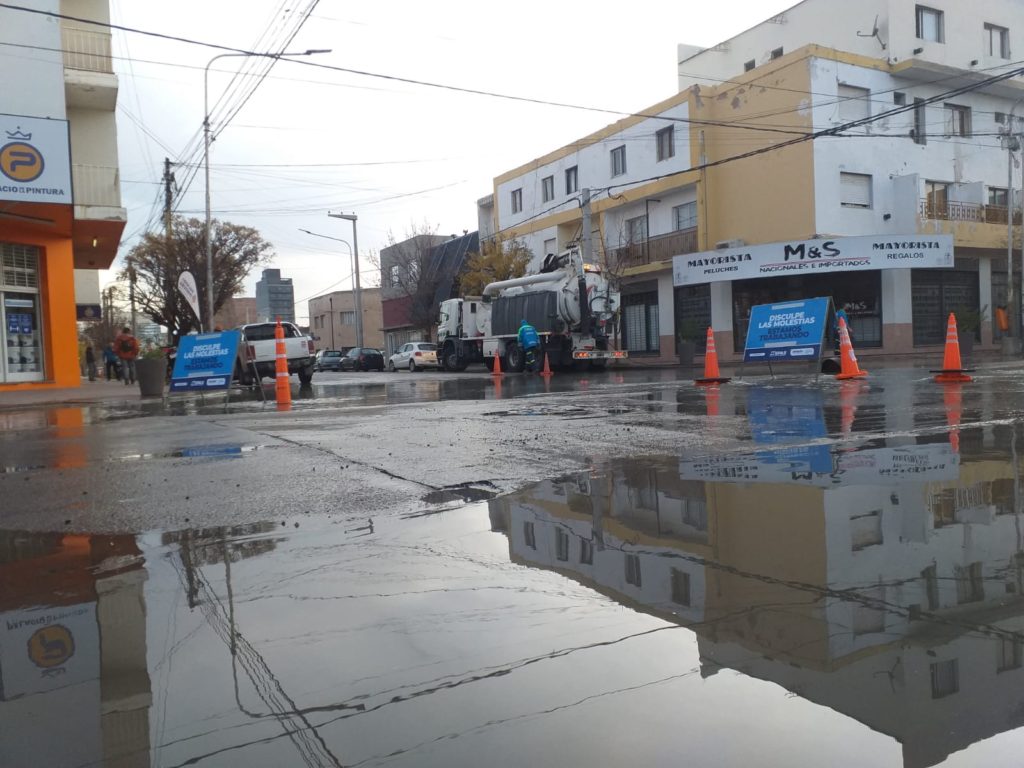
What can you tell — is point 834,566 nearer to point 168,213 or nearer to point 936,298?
point 936,298

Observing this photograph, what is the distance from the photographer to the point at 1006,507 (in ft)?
15.9

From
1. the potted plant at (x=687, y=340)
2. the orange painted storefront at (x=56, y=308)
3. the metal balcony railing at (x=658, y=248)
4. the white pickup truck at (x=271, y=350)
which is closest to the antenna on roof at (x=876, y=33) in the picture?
the metal balcony railing at (x=658, y=248)

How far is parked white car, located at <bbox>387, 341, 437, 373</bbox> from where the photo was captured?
1543 inches

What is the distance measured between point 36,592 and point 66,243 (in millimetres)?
23348

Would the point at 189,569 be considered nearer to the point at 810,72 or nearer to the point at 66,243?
the point at 66,243

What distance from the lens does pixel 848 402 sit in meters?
11.2

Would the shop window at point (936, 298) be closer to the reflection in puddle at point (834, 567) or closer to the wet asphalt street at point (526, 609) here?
the wet asphalt street at point (526, 609)

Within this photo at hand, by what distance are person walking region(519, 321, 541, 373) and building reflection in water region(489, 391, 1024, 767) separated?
1919 centimetres

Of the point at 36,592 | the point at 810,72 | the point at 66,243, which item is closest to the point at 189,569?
the point at 36,592

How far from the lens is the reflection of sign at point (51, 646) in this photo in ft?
10.2

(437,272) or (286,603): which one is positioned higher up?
(437,272)

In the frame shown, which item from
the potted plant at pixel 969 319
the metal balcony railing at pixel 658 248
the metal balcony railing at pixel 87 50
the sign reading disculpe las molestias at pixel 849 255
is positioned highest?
the metal balcony railing at pixel 87 50

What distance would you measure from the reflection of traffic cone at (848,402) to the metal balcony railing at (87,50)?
22260mm

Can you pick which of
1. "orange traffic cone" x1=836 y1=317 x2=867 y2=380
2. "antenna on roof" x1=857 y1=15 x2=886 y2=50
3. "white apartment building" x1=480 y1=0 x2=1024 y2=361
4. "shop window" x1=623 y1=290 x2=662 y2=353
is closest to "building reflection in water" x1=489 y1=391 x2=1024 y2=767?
"orange traffic cone" x1=836 y1=317 x2=867 y2=380
